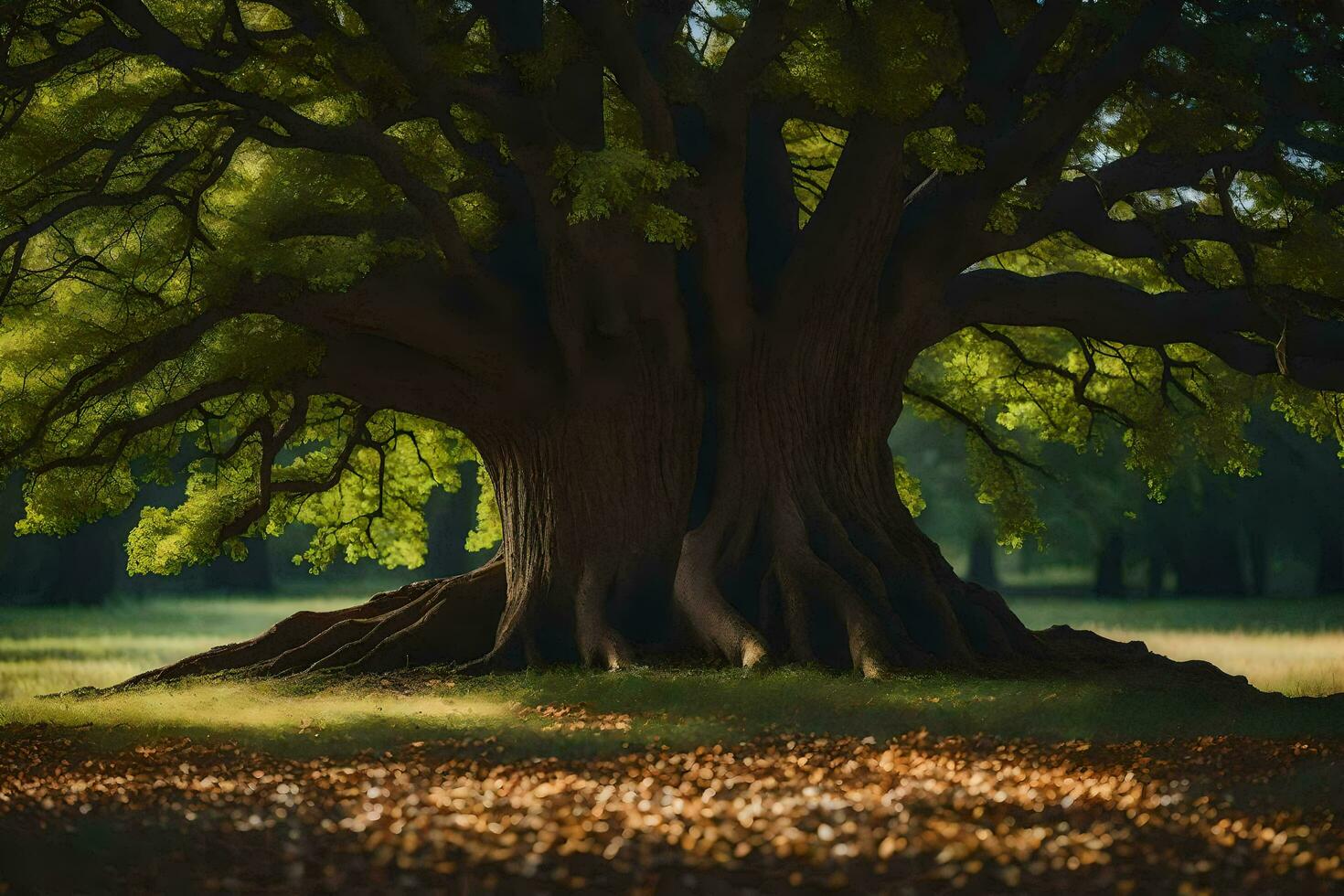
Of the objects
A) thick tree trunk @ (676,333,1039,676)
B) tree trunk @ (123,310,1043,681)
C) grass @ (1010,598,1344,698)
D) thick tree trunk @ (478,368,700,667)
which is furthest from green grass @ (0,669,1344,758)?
grass @ (1010,598,1344,698)

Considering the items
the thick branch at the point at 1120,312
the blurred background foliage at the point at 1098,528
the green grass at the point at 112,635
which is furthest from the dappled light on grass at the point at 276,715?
the blurred background foliage at the point at 1098,528

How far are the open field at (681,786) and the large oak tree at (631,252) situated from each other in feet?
6.58

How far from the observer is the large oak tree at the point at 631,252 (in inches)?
510

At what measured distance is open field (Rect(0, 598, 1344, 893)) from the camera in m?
6.29

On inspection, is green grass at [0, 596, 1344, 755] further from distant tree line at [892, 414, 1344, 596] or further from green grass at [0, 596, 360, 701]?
distant tree line at [892, 414, 1344, 596]

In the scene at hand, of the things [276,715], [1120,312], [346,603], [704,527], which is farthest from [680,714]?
[346,603]

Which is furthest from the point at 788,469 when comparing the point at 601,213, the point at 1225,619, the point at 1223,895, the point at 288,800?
the point at 1225,619

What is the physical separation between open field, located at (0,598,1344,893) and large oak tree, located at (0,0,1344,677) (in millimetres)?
2004

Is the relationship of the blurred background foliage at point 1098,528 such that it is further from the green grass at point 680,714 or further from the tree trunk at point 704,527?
the green grass at point 680,714

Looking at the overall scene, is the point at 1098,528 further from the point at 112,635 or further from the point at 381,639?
the point at 381,639

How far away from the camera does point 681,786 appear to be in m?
8.05

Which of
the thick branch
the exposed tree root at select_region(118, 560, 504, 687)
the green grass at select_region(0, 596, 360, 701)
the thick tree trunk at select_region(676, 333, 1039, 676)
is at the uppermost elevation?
the thick branch

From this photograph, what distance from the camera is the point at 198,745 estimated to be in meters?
10.8

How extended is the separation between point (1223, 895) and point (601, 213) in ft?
24.8
